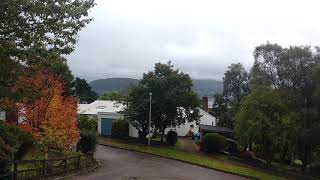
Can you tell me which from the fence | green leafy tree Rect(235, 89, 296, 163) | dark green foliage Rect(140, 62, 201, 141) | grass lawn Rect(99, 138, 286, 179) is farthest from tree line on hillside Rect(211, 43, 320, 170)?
the fence

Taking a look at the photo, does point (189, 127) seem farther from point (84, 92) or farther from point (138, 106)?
point (84, 92)

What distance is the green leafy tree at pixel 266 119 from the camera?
43.1 metres

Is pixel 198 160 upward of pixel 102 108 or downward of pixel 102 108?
downward

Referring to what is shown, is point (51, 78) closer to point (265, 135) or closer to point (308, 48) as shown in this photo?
point (265, 135)

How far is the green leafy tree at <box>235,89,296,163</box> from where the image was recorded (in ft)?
142

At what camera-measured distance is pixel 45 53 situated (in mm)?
14562

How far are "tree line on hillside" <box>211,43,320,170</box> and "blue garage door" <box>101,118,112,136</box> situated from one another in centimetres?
2036

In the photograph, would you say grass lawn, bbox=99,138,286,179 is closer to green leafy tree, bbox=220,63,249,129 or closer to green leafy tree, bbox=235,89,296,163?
green leafy tree, bbox=235,89,296,163

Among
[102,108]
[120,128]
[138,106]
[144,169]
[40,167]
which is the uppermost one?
[102,108]

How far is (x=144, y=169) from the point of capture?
115ft

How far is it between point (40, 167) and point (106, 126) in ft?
118

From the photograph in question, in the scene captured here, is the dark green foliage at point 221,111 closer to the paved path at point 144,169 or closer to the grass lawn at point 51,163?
the paved path at point 144,169

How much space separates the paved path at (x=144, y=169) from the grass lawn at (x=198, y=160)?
1.41 m

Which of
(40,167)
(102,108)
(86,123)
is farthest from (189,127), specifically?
(40,167)
